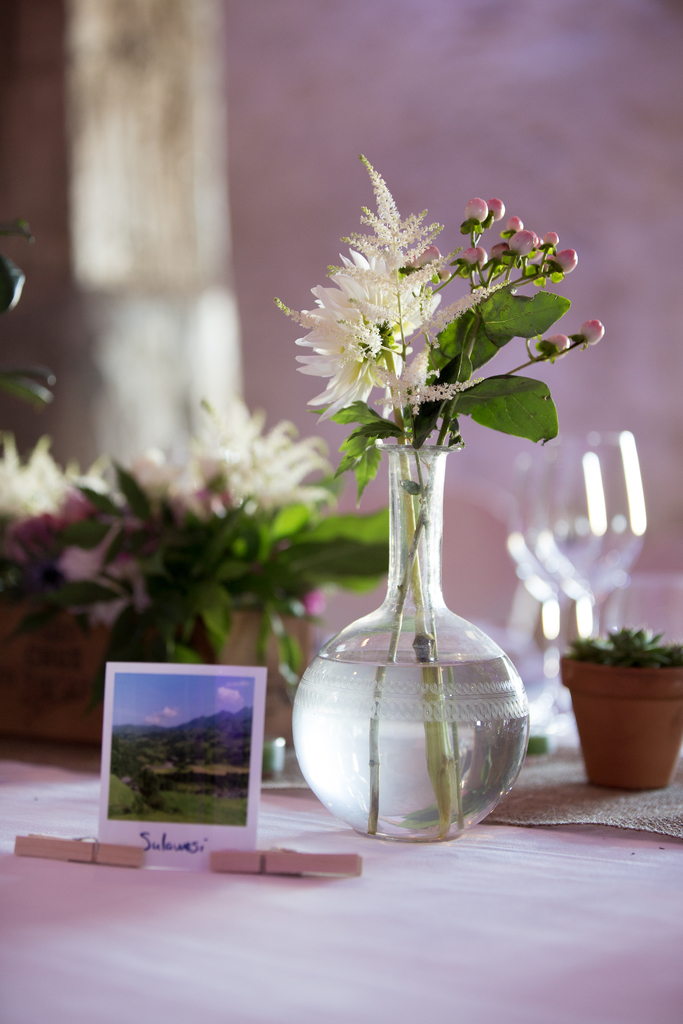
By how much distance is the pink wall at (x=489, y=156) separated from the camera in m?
3.02

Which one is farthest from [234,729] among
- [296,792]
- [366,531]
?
[366,531]

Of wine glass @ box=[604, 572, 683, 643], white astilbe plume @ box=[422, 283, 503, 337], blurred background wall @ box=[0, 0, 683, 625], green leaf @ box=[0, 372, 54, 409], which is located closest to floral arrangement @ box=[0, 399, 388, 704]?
green leaf @ box=[0, 372, 54, 409]

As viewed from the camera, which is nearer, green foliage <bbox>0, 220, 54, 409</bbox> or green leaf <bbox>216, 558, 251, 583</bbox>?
green foliage <bbox>0, 220, 54, 409</bbox>

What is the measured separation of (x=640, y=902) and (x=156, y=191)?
245 centimetres

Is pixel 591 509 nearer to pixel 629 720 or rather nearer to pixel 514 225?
pixel 629 720

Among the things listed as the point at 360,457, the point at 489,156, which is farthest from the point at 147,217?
the point at 360,457

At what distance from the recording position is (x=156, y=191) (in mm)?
2543

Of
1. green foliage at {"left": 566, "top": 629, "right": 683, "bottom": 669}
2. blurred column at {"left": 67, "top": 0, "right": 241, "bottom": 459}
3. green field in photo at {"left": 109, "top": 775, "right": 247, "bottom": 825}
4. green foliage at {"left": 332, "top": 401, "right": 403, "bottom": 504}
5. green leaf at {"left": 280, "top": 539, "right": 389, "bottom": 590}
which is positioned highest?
blurred column at {"left": 67, "top": 0, "right": 241, "bottom": 459}

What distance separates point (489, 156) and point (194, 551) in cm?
276

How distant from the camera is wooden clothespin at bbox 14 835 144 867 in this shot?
0.47 metres

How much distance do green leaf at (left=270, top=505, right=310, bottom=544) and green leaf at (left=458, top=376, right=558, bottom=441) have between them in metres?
0.36

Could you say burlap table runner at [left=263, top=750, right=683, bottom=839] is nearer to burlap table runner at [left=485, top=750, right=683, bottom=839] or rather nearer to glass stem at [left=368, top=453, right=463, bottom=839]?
burlap table runner at [left=485, top=750, right=683, bottom=839]

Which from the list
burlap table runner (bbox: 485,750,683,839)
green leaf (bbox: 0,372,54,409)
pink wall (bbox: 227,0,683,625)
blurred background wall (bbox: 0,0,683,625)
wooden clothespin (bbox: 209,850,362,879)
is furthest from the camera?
pink wall (bbox: 227,0,683,625)

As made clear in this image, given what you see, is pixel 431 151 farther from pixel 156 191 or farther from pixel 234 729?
pixel 234 729
